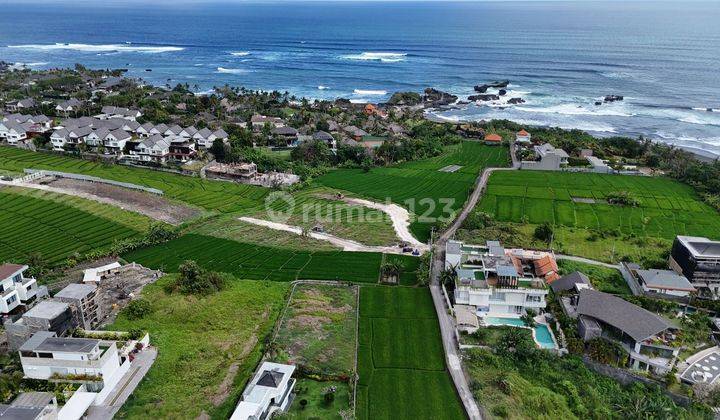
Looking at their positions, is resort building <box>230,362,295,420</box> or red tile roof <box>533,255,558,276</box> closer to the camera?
resort building <box>230,362,295,420</box>

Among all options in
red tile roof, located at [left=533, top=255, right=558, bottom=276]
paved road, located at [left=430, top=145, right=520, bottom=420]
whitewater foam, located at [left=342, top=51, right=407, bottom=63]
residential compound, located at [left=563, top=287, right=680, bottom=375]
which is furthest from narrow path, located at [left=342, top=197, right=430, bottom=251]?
whitewater foam, located at [left=342, top=51, right=407, bottom=63]

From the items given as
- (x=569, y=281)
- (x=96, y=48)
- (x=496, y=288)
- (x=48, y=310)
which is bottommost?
(x=569, y=281)

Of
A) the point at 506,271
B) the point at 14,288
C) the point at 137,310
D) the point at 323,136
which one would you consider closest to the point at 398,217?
the point at 506,271

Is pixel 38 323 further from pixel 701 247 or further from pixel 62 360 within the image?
pixel 701 247

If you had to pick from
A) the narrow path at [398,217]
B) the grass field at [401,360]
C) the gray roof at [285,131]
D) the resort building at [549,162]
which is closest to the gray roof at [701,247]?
the narrow path at [398,217]

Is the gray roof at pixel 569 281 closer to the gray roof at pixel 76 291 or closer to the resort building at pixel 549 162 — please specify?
the gray roof at pixel 76 291

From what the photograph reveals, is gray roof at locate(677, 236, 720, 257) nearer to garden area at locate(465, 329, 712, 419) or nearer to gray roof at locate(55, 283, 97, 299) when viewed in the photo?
garden area at locate(465, 329, 712, 419)
